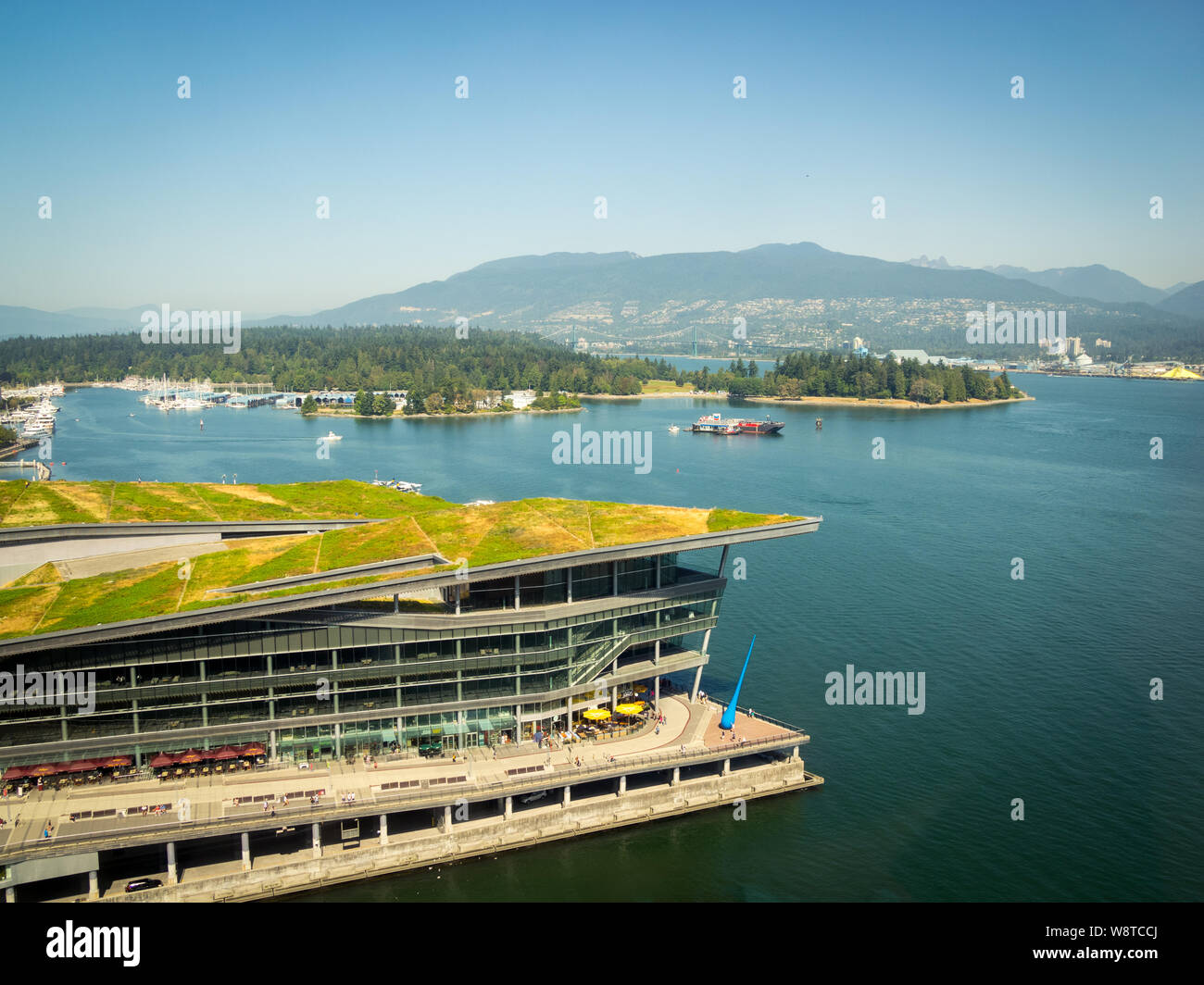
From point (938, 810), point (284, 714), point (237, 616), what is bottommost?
point (938, 810)

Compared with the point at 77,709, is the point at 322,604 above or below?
above

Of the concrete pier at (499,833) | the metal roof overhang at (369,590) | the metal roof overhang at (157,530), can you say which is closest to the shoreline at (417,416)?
the metal roof overhang at (157,530)

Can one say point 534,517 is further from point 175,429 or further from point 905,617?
point 175,429

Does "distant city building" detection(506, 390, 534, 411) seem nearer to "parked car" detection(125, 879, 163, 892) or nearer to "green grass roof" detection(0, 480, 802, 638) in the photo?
"green grass roof" detection(0, 480, 802, 638)

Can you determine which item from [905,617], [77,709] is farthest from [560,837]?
[905,617]

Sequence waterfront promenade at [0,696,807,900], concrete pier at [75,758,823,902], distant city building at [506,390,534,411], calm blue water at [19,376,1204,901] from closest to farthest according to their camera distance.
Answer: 1. waterfront promenade at [0,696,807,900]
2. concrete pier at [75,758,823,902]
3. calm blue water at [19,376,1204,901]
4. distant city building at [506,390,534,411]

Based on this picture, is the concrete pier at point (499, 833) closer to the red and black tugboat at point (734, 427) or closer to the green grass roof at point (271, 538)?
the green grass roof at point (271, 538)

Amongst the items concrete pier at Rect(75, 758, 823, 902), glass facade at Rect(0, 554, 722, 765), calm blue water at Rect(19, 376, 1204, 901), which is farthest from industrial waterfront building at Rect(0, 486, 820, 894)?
calm blue water at Rect(19, 376, 1204, 901)
